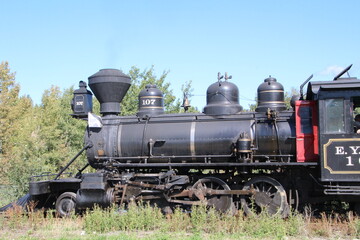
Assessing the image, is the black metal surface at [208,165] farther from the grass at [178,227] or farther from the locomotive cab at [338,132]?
the grass at [178,227]

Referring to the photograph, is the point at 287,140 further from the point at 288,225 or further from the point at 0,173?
the point at 0,173

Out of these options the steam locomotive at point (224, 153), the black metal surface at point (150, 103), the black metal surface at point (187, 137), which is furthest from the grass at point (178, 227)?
the black metal surface at point (150, 103)

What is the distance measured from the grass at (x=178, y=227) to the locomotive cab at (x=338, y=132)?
969 mm

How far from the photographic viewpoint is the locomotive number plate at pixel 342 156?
8.11 metres

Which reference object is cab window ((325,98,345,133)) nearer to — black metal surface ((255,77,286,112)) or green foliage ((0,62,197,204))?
black metal surface ((255,77,286,112))

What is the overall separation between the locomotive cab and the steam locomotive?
20 millimetres

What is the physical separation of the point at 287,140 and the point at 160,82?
14.8m

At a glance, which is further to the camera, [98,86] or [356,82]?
[98,86]

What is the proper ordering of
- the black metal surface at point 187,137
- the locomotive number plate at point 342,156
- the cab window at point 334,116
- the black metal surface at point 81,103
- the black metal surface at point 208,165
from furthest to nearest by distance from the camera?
the black metal surface at point 81,103, the black metal surface at point 187,137, the black metal surface at point 208,165, the cab window at point 334,116, the locomotive number plate at point 342,156

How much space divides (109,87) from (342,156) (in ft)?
20.7

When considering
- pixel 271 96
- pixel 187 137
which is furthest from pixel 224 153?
pixel 271 96

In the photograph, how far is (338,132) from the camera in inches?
325

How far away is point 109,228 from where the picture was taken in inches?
322

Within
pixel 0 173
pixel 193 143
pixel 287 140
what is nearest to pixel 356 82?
pixel 287 140
